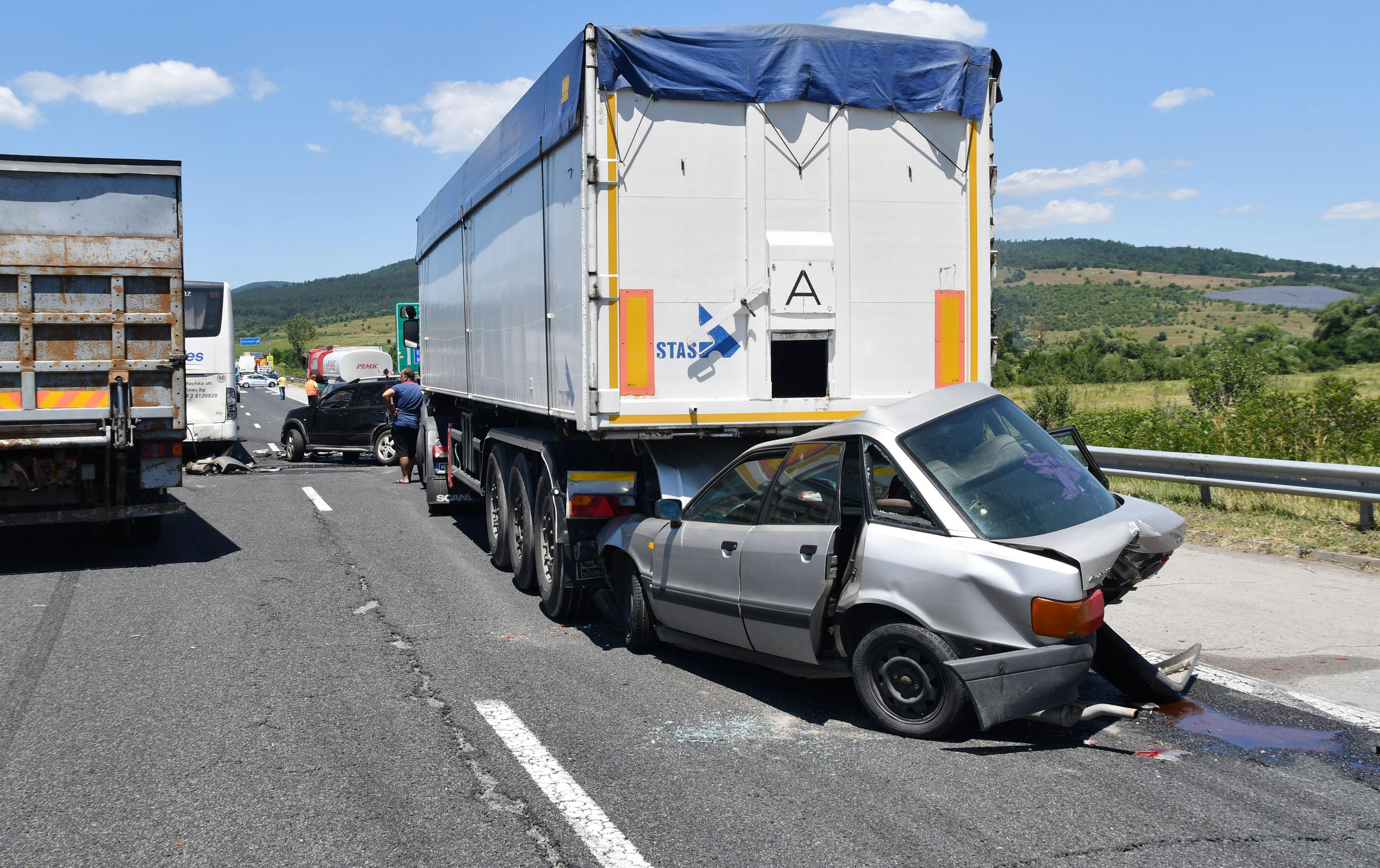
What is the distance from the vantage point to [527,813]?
174 inches

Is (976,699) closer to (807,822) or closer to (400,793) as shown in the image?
(807,822)

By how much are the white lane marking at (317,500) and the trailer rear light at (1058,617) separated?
11576mm

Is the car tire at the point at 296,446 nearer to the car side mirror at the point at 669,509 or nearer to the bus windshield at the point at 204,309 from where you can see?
the bus windshield at the point at 204,309

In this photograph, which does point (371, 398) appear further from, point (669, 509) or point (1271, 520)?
point (669, 509)

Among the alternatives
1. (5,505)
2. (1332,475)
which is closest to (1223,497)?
(1332,475)

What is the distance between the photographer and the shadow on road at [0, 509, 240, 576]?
34.6 feet

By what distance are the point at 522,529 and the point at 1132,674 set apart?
522 cm

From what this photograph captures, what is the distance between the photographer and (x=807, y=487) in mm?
5832

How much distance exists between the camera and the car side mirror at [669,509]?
662cm

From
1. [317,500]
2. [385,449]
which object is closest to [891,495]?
[317,500]

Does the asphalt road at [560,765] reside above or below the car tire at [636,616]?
below

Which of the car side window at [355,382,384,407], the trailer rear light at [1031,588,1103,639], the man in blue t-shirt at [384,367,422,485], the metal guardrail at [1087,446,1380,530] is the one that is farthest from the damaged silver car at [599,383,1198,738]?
the car side window at [355,382,384,407]

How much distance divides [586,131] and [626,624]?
3.15 meters

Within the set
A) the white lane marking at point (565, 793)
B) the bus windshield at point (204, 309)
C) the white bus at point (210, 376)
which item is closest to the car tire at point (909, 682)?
the white lane marking at point (565, 793)
